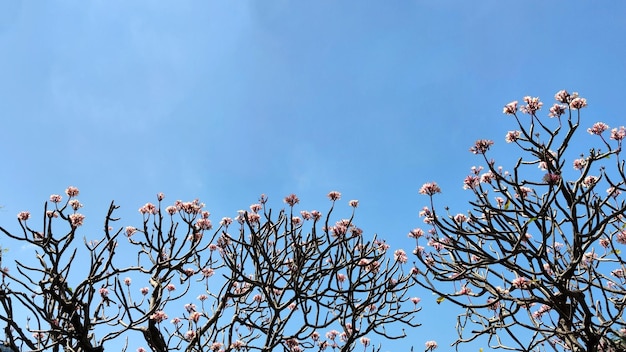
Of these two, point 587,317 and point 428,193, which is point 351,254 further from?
point 587,317

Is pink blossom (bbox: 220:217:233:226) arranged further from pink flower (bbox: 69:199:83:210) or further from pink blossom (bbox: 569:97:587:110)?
pink blossom (bbox: 569:97:587:110)

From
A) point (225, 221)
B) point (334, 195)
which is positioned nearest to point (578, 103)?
point (334, 195)

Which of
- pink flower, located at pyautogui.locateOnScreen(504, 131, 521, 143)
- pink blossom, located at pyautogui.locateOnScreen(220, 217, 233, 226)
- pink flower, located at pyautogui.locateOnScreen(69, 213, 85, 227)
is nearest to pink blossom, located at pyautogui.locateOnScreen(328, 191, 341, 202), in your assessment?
pink blossom, located at pyautogui.locateOnScreen(220, 217, 233, 226)

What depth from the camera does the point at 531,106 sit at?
5.16 meters

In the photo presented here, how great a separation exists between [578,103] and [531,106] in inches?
18.6

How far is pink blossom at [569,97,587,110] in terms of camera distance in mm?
5027

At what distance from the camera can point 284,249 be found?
289 inches

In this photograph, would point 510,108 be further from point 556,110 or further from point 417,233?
point 417,233

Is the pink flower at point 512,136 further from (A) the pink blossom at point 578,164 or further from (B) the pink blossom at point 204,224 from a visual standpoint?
(B) the pink blossom at point 204,224

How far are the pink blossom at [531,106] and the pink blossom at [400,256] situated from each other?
10.8ft

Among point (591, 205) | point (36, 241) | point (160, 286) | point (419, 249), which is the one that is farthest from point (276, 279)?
point (591, 205)

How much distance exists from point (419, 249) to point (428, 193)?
3.65 ft

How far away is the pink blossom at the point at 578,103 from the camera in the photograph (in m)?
5.03

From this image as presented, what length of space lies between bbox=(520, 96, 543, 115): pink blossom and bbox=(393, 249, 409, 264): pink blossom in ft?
10.8
